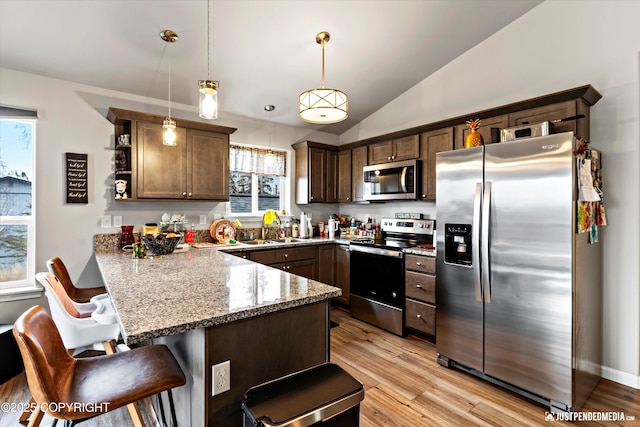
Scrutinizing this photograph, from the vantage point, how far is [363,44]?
3047mm

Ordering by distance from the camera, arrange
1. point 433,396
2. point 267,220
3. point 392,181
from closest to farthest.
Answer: point 433,396 < point 392,181 < point 267,220

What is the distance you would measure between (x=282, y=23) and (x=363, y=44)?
82 centimetres

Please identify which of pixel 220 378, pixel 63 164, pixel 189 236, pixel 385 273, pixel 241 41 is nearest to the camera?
pixel 220 378

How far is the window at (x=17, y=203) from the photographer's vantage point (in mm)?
2846

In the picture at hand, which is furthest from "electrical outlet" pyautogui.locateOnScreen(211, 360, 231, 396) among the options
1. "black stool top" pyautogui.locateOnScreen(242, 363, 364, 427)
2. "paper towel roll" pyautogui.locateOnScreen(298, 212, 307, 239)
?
"paper towel roll" pyautogui.locateOnScreen(298, 212, 307, 239)

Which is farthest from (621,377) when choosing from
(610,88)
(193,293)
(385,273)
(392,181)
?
(193,293)

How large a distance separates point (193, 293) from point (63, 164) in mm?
2458

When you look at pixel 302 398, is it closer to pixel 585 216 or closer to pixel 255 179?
pixel 585 216

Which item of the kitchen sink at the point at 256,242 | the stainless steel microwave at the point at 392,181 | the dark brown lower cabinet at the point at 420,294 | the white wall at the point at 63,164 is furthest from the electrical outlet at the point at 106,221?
the dark brown lower cabinet at the point at 420,294

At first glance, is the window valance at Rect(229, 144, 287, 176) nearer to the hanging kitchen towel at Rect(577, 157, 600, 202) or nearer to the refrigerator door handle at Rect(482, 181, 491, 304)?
the refrigerator door handle at Rect(482, 181, 491, 304)

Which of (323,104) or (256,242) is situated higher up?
(323,104)

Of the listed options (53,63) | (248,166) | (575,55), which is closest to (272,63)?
(248,166)

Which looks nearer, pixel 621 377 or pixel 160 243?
pixel 621 377

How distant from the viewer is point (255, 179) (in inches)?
172
